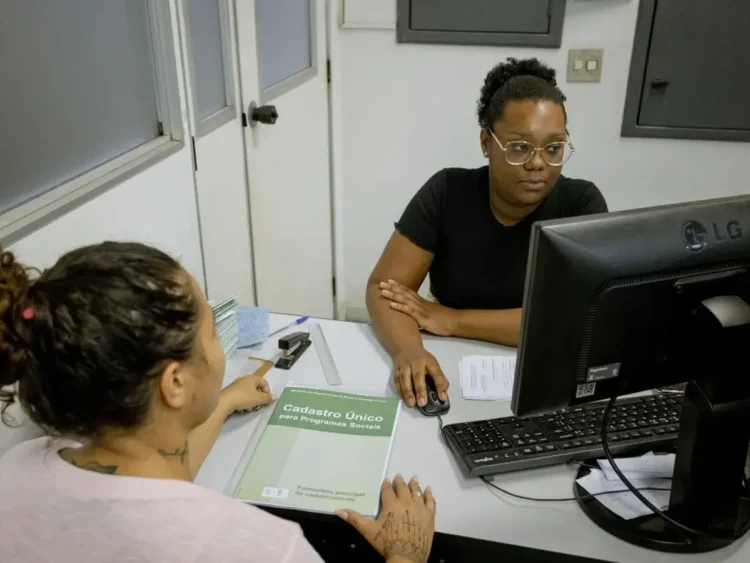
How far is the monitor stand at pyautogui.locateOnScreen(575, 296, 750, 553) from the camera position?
2.96 ft

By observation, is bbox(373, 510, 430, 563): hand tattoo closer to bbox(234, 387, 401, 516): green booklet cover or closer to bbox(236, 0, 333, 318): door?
bbox(234, 387, 401, 516): green booklet cover

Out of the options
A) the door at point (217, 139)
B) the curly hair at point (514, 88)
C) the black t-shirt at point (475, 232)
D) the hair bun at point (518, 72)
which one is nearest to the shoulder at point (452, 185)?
the black t-shirt at point (475, 232)

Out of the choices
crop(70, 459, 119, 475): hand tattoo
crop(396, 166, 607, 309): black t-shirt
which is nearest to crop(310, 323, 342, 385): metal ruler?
crop(396, 166, 607, 309): black t-shirt

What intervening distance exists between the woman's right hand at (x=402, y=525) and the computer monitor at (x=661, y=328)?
212mm

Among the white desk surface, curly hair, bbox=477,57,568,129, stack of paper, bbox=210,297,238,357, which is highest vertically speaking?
curly hair, bbox=477,57,568,129

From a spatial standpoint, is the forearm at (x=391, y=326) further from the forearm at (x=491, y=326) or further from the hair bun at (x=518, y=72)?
the hair bun at (x=518, y=72)

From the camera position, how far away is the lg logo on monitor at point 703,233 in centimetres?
85

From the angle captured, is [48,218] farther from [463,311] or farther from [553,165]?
[553,165]

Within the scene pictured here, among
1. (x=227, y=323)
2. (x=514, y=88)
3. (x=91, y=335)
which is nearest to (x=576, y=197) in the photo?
(x=514, y=88)

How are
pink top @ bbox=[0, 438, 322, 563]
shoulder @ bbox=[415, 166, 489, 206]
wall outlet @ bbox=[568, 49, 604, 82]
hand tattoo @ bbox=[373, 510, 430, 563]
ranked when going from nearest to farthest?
pink top @ bbox=[0, 438, 322, 563] < hand tattoo @ bbox=[373, 510, 430, 563] < shoulder @ bbox=[415, 166, 489, 206] < wall outlet @ bbox=[568, 49, 604, 82]

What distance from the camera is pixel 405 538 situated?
956 millimetres

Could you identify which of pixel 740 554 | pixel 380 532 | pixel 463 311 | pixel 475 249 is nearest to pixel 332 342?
pixel 463 311

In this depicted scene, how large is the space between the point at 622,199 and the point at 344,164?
3.90 feet

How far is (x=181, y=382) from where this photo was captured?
819 millimetres
